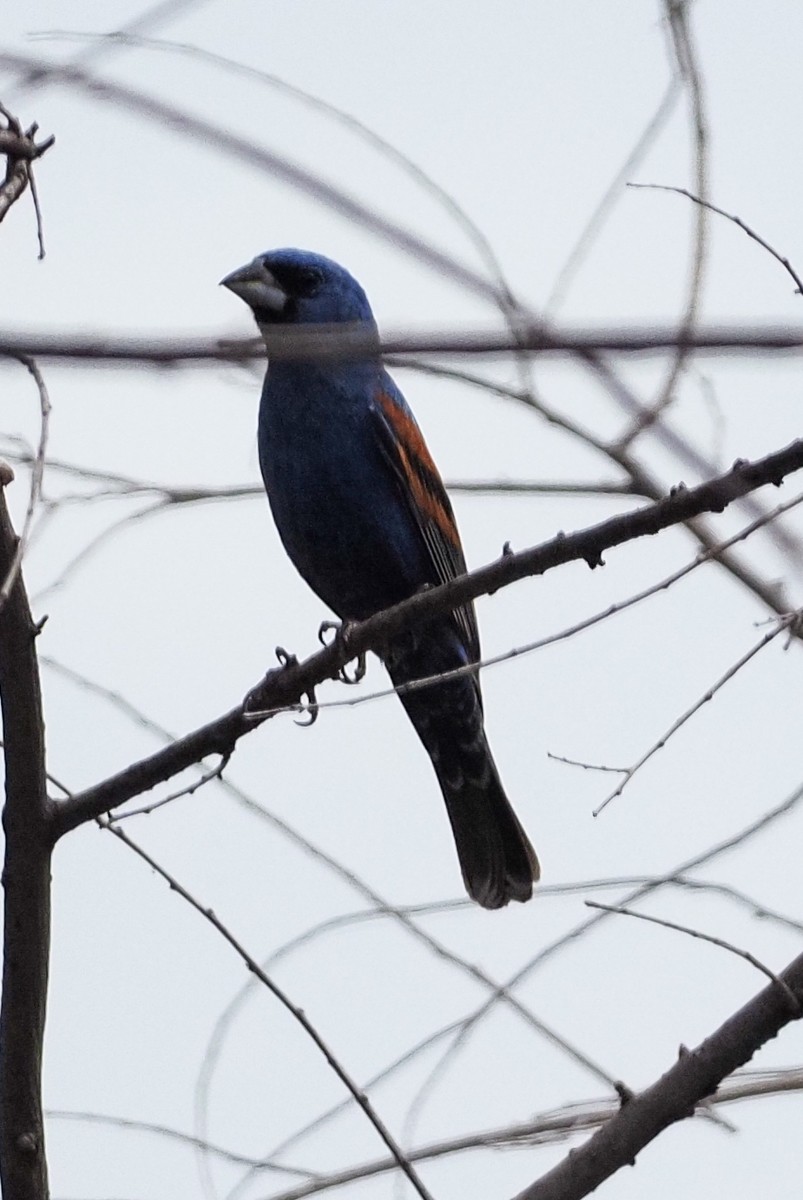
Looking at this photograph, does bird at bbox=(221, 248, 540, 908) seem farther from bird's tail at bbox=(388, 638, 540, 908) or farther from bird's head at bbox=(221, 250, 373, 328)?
bird's head at bbox=(221, 250, 373, 328)

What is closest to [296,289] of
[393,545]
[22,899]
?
[393,545]

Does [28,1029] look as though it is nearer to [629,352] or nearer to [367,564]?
[367,564]

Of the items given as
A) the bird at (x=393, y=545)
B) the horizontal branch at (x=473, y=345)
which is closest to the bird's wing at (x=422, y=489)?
the bird at (x=393, y=545)

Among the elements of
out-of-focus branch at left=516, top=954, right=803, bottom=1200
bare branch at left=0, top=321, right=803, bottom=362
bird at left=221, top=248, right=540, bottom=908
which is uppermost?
bird at left=221, top=248, right=540, bottom=908

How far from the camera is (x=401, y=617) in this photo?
10.9 ft

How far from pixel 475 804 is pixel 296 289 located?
187 cm

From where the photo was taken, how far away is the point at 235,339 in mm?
803

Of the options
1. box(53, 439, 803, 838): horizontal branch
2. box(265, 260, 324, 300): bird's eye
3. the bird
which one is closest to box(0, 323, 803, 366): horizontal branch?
box(53, 439, 803, 838): horizontal branch

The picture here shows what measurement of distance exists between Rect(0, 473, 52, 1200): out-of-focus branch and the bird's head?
238cm

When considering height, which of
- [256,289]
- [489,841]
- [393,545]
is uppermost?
[256,289]

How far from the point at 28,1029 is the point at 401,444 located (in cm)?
248

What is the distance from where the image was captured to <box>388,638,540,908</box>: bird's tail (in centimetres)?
488

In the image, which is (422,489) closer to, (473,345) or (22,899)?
(22,899)

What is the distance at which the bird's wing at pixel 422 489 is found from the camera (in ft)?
15.8
